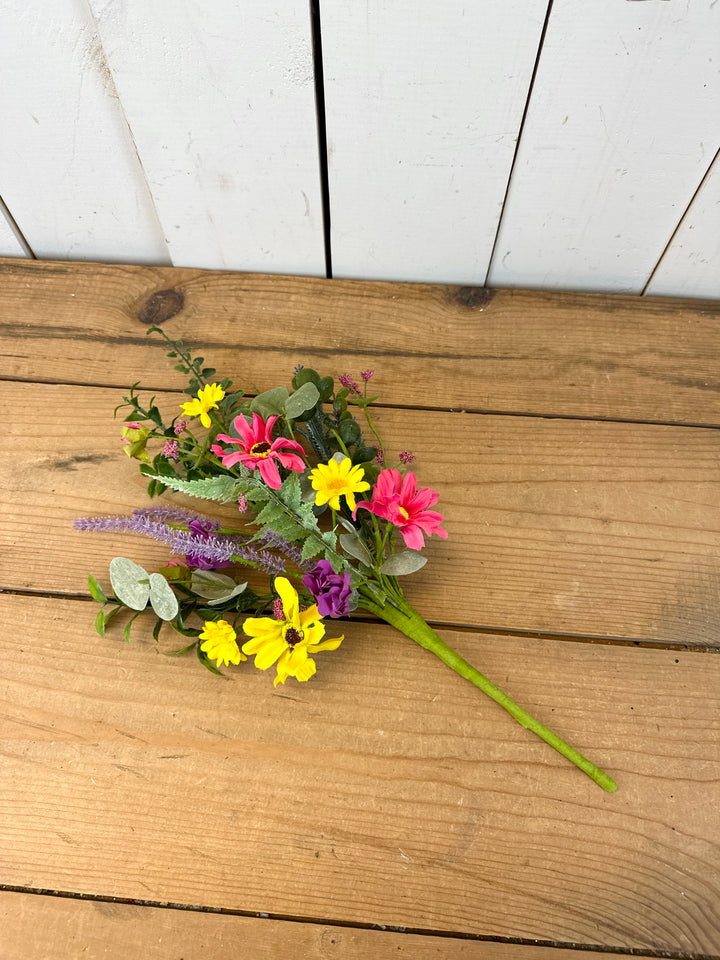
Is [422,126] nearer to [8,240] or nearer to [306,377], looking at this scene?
[306,377]

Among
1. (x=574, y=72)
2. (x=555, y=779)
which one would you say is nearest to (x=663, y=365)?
(x=574, y=72)

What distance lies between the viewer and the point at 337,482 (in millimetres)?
577

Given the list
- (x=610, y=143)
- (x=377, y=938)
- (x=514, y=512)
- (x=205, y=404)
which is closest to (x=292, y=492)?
(x=205, y=404)

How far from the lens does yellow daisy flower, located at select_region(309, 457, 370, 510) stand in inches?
22.5

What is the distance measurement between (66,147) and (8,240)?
0.58 feet

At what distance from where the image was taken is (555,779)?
0.59m

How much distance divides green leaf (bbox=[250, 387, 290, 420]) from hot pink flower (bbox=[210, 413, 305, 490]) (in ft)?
0.20

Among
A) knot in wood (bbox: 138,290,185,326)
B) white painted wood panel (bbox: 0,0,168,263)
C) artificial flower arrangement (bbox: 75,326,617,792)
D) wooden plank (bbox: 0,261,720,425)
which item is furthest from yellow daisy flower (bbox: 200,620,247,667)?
white painted wood panel (bbox: 0,0,168,263)

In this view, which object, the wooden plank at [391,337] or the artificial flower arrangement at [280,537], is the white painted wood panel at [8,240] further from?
the artificial flower arrangement at [280,537]

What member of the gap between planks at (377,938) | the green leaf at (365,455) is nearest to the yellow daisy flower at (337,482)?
the green leaf at (365,455)

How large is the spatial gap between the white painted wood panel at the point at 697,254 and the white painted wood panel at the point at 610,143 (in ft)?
0.04

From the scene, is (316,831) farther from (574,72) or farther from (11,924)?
(574,72)

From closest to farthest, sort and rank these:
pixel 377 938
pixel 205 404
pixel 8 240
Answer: pixel 377 938
pixel 205 404
pixel 8 240

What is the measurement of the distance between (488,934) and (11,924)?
38 cm
